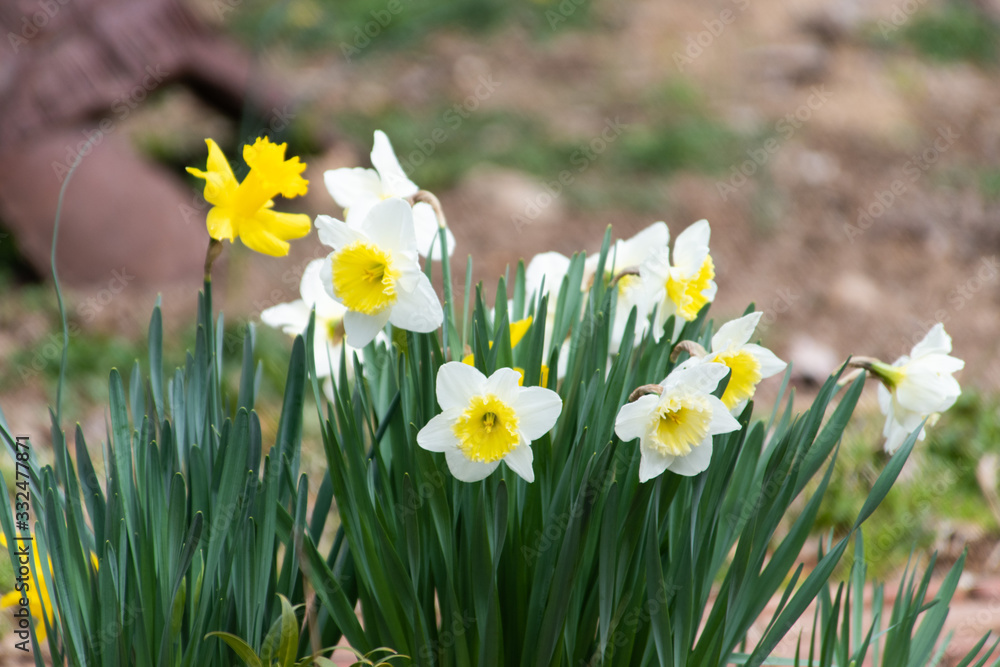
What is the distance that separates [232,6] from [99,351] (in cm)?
329

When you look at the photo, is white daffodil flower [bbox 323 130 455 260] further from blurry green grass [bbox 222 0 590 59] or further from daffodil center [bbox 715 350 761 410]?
blurry green grass [bbox 222 0 590 59]

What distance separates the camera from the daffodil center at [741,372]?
1.02 meters

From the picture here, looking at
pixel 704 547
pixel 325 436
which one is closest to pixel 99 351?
pixel 325 436

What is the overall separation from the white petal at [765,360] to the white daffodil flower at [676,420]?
116mm

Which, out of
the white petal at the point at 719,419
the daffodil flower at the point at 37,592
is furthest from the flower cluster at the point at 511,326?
the daffodil flower at the point at 37,592

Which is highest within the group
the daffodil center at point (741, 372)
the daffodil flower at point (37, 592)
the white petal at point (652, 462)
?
the daffodil center at point (741, 372)

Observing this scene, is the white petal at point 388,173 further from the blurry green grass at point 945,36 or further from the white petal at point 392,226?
the blurry green grass at point 945,36

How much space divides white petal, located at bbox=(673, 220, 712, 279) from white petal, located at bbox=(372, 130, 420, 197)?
0.36 m

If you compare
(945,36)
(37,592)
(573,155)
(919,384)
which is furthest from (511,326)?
(945,36)

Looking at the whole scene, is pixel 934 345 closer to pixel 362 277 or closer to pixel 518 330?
pixel 518 330

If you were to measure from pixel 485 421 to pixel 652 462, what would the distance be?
0.61 ft

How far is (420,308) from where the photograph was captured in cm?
97

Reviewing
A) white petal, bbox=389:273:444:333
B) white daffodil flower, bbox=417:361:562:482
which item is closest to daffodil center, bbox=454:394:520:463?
white daffodil flower, bbox=417:361:562:482

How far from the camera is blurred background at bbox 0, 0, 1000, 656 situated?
296 cm
